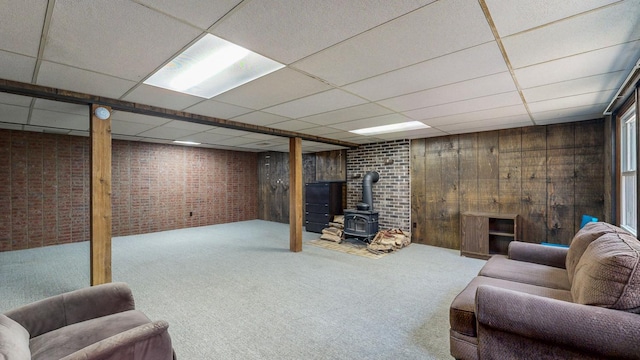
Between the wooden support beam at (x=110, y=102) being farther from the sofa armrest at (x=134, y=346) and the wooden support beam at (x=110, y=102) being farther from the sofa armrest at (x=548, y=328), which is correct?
the sofa armrest at (x=548, y=328)

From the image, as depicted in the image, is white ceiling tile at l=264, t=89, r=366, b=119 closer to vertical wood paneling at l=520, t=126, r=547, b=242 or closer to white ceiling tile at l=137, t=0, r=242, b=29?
white ceiling tile at l=137, t=0, r=242, b=29

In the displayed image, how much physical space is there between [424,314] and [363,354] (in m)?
0.98

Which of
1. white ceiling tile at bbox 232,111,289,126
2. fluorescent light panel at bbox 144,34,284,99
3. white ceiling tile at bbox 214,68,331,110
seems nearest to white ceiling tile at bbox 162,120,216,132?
white ceiling tile at bbox 232,111,289,126

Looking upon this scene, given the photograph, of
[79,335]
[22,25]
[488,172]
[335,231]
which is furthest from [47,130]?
[488,172]

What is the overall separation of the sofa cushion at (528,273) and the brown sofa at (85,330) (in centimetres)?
274

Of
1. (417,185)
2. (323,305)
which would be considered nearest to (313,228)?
(417,185)

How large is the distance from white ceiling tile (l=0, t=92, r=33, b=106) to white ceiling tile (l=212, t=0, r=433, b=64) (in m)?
3.05

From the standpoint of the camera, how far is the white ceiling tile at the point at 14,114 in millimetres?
3560

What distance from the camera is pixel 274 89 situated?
2832 millimetres

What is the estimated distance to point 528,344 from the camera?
5.31ft

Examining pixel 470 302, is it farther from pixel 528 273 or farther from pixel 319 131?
pixel 319 131

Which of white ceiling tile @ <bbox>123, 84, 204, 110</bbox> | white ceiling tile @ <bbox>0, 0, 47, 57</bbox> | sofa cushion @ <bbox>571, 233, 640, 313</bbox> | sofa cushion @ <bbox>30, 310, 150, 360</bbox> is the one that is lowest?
sofa cushion @ <bbox>30, 310, 150, 360</bbox>

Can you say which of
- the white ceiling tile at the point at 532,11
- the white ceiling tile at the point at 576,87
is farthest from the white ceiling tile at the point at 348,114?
the white ceiling tile at the point at 532,11

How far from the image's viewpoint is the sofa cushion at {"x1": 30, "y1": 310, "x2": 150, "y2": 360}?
1.42m
